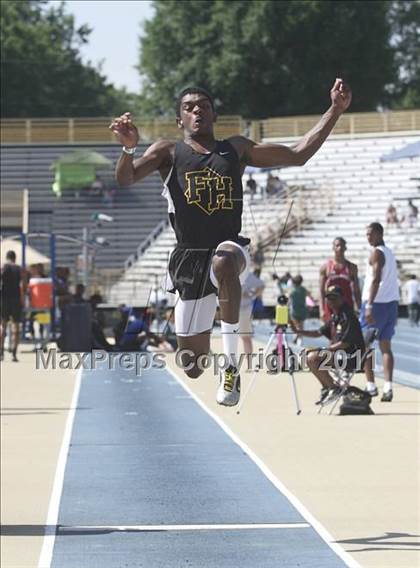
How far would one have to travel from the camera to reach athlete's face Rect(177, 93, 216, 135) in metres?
6.19

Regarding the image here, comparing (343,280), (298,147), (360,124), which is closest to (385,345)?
(343,280)

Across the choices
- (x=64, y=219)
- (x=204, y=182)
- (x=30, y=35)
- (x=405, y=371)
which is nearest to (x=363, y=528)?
(x=204, y=182)

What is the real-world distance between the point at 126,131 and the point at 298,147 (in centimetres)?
72

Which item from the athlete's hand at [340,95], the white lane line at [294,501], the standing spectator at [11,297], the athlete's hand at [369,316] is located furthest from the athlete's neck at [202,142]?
the standing spectator at [11,297]

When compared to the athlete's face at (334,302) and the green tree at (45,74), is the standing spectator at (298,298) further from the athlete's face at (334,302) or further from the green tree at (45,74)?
the green tree at (45,74)

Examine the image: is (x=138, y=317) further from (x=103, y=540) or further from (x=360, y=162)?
(x=360, y=162)

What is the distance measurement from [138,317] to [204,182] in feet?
5.19

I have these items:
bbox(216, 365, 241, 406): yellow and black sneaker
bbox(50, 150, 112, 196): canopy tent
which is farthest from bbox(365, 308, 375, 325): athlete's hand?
bbox(50, 150, 112, 196): canopy tent

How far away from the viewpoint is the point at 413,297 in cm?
3862

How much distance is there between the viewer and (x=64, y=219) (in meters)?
50.5

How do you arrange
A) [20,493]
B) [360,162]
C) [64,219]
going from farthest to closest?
[64,219], [360,162], [20,493]

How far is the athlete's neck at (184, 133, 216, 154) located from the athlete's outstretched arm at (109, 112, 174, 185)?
0.27 ft

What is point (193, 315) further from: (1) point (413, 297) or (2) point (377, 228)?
(1) point (413, 297)

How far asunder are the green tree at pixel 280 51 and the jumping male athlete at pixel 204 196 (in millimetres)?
57048
